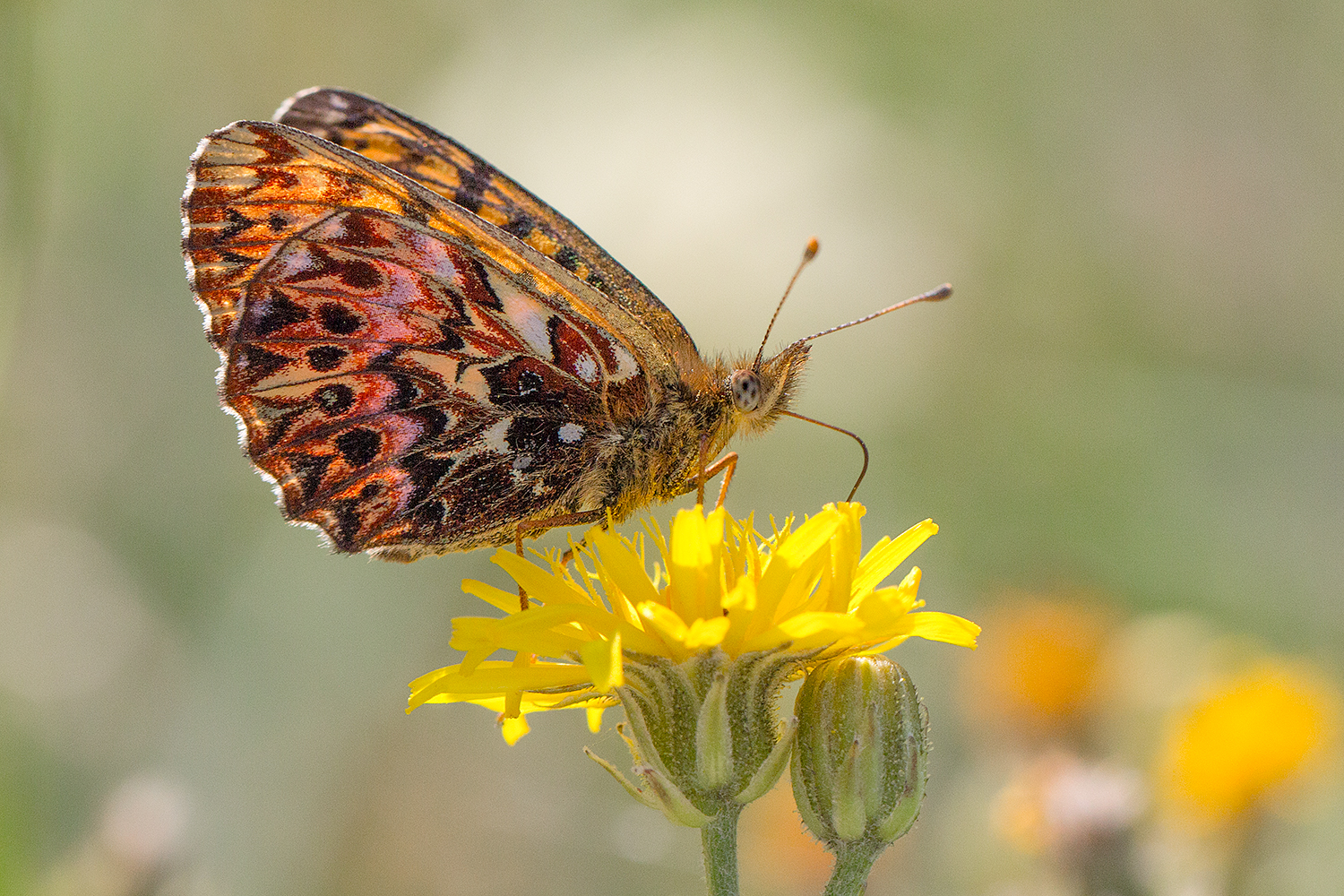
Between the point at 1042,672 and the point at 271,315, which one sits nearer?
the point at 271,315

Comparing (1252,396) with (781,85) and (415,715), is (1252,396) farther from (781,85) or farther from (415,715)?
(415,715)

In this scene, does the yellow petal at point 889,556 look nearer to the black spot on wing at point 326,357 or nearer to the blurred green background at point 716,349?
the black spot on wing at point 326,357

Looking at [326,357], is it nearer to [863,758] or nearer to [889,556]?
[889,556]

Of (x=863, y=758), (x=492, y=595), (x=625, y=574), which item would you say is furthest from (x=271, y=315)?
(x=863, y=758)

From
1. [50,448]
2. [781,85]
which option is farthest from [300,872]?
[781,85]

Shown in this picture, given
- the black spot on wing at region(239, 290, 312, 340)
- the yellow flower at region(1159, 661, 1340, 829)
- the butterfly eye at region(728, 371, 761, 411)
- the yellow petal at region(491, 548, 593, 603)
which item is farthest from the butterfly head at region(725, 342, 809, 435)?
the yellow flower at region(1159, 661, 1340, 829)

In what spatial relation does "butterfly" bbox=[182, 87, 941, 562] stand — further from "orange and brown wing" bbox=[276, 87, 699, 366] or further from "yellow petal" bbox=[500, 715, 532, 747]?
"yellow petal" bbox=[500, 715, 532, 747]
